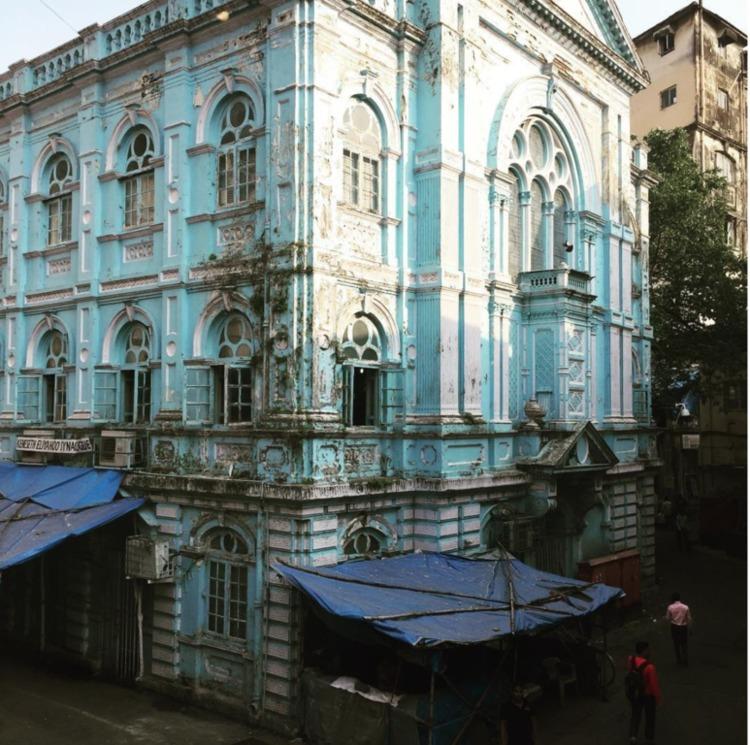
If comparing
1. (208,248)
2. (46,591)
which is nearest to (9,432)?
(46,591)

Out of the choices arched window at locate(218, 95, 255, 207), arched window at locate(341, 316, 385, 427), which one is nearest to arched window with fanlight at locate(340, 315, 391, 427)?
arched window at locate(341, 316, 385, 427)

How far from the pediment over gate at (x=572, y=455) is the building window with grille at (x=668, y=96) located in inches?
875

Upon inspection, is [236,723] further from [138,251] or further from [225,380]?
[138,251]

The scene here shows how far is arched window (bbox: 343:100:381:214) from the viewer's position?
15297 mm

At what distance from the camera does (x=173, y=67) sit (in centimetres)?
1633

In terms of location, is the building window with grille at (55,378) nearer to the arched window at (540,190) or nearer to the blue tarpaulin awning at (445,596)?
the blue tarpaulin awning at (445,596)

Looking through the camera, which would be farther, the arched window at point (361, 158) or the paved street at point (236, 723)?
the arched window at point (361, 158)

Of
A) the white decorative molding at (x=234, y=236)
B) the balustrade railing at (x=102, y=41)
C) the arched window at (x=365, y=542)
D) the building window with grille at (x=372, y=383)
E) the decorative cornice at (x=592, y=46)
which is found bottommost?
the arched window at (x=365, y=542)

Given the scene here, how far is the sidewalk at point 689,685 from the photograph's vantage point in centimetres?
1350

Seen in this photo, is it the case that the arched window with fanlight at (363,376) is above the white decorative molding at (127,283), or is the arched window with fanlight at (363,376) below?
below

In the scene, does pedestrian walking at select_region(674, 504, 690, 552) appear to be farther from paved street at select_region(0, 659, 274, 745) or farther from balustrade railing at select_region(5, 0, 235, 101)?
balustrade railing at select_region(5, 0, 235, 101)

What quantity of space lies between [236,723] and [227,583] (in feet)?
7.66

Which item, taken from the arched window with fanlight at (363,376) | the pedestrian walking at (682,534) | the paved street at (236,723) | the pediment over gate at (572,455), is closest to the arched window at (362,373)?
the arched window with fanlight at (363,376)

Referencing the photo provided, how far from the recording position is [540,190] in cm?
2006
